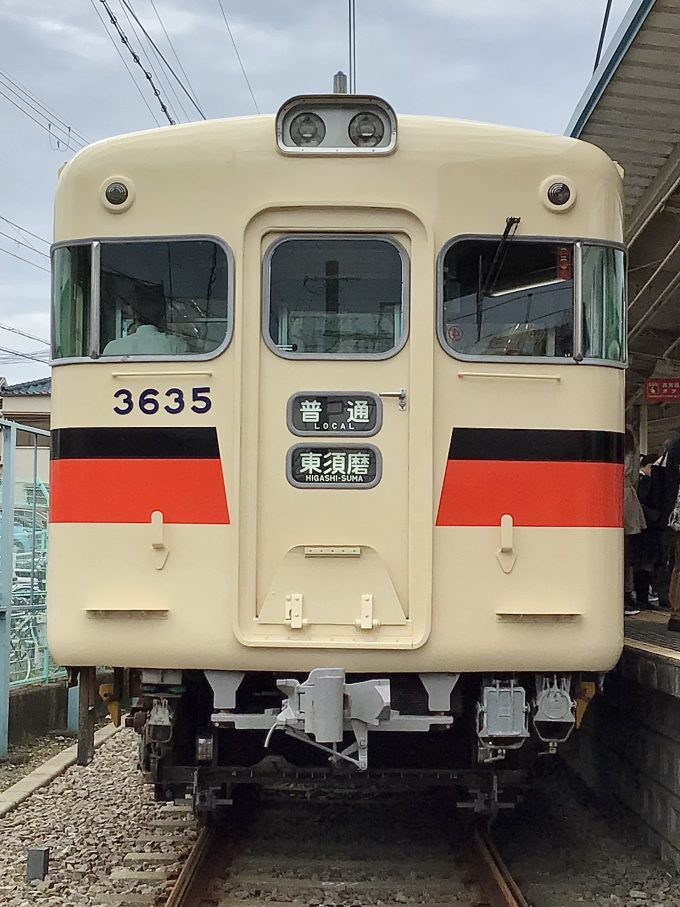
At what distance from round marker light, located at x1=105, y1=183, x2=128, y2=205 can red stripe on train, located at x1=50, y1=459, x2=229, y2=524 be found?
1.16 m

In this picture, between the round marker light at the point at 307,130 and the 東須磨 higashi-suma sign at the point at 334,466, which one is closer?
the 東須磨 higashi-suma sign at the point at 334,466

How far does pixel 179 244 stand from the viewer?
5.05 meters

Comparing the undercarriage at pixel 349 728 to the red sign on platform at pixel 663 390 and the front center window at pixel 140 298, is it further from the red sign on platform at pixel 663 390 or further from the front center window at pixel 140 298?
the red sign on platform at pixel 663 390

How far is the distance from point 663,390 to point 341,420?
8.39 metres

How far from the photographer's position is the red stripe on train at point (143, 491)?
4875 mm

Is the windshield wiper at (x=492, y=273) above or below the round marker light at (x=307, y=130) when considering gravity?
below

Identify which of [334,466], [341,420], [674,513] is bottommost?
[674,513]

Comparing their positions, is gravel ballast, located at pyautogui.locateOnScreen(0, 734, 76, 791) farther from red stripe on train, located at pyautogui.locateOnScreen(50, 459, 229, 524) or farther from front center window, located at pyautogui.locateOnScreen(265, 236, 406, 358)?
front center window, located at pyautogui.locateOnScreen(265, 236, 406, 358)

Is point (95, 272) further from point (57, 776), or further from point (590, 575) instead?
point (57, 776)

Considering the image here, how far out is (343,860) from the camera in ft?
19.3

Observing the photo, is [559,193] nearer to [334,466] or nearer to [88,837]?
[334,466]

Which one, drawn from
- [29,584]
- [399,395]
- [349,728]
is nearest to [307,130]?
[399,395]

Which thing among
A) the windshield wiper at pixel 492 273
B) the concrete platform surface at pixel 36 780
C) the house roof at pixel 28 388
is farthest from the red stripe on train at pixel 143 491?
the house roof at pixel 28 388

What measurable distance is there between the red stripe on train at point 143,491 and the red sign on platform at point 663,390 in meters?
8.65
